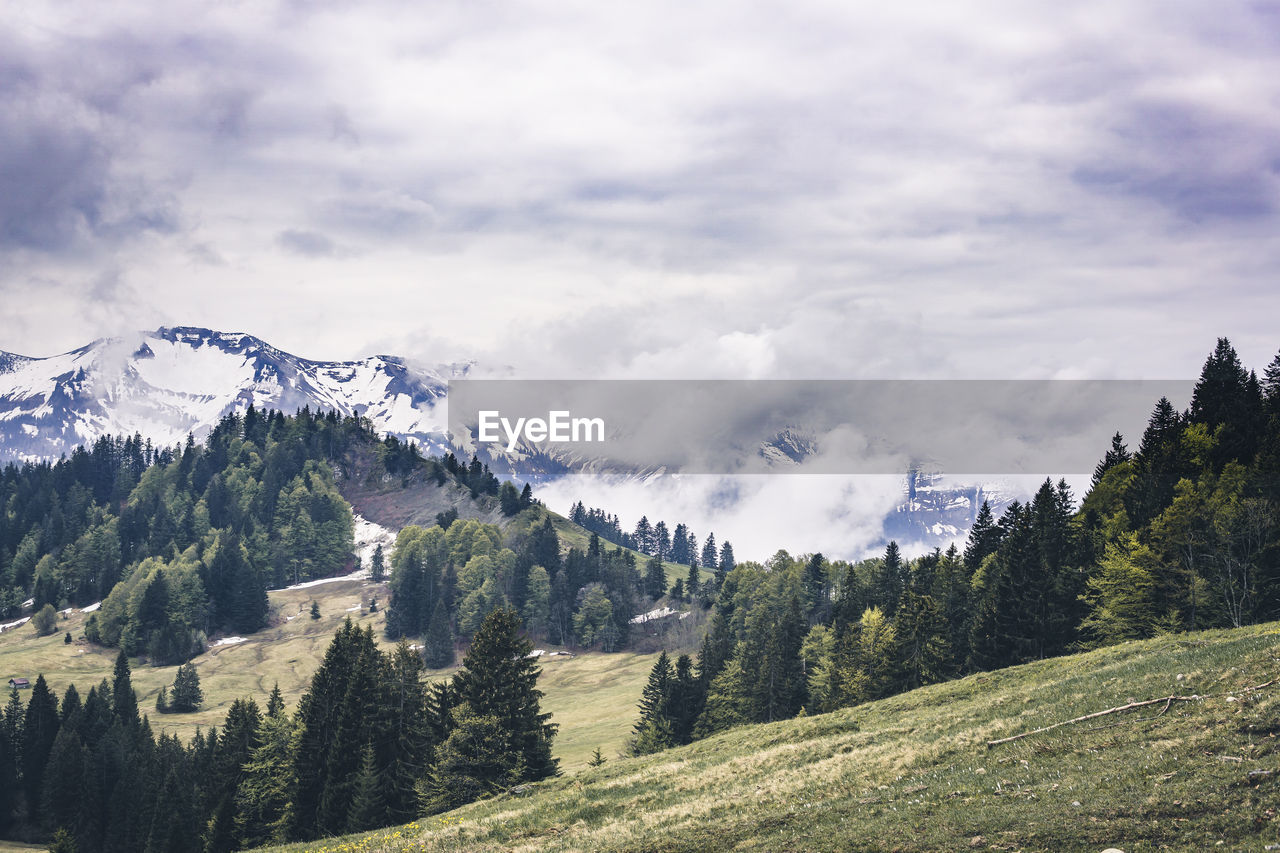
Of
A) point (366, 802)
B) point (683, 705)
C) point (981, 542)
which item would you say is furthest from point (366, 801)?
point (981, 542)

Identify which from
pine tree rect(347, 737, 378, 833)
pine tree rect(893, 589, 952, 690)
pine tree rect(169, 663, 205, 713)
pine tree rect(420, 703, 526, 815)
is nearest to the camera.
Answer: pine tree rect(420, 703, 526, 815)

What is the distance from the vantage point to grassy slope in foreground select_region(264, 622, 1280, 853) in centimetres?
2192

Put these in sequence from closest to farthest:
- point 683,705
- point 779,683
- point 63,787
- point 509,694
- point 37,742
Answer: point 509,694 < point 779,683 < point 683,705 < point 63,787 < point 37,742

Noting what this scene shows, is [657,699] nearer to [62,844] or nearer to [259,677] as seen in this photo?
[62,844]

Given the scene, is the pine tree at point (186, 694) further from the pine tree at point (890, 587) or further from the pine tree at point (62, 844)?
the pine tree at point (890, 587)

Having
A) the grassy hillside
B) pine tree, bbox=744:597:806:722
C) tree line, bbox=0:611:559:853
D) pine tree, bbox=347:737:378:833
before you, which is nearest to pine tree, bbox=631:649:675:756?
pine tree, bbox=744:597:806:722

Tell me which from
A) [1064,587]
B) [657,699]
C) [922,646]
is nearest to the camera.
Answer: [1064,587]

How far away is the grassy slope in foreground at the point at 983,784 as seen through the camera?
21922 millimetres

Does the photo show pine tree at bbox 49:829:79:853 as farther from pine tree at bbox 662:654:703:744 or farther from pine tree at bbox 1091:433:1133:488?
pine tree at bbox 1091:433:1133:488

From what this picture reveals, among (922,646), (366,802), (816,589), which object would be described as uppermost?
(922,646)

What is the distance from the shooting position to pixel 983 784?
2756cm

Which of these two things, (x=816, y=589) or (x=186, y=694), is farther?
(x=816, y=589)

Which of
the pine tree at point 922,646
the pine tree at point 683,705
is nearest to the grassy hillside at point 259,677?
the pine tree at point 683,705

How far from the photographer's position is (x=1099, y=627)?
2687 inches
